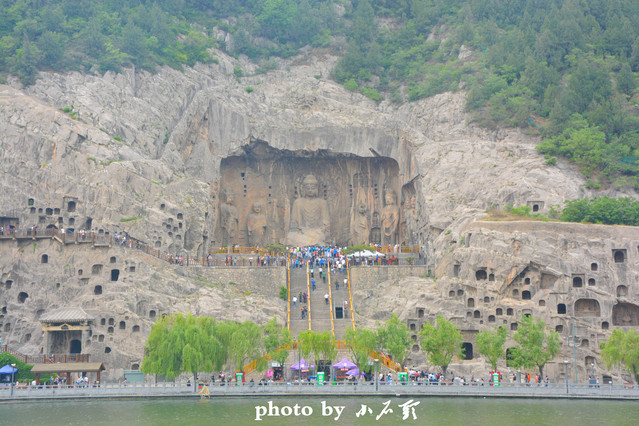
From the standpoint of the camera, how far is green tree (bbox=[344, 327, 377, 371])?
60513 millimetres

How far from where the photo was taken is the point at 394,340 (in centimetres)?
6178

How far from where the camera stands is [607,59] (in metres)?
91.1

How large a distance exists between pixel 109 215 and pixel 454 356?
3148 centimetres

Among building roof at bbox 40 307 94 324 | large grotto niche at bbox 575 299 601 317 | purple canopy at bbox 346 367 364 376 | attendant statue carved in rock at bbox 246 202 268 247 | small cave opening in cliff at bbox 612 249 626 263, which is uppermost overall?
attendant statue carved in rock at bbox 246 202 268 247

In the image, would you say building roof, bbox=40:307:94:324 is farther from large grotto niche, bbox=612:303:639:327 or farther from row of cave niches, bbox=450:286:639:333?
large grotto niche, bbox=612:303:639:327

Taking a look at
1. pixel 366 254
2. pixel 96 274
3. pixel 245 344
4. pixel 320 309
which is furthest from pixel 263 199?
pixel 245 344

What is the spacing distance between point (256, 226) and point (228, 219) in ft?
10.6

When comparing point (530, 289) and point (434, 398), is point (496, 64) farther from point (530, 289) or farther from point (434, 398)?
point (434, 398)

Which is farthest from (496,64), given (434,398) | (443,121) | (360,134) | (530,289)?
(434,398)

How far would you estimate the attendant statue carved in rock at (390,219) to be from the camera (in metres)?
89.1

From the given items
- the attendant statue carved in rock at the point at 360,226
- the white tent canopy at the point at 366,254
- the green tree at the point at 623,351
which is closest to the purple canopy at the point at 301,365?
the white tent canopy at the point at 366,254

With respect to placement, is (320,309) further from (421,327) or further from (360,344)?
(360,344)

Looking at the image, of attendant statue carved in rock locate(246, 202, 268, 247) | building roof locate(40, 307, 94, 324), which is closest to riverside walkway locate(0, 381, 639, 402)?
building roof locate(40, 307, 94, 324)

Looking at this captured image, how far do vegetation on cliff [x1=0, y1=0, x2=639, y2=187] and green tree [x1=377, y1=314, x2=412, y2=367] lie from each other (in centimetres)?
A: 2574
